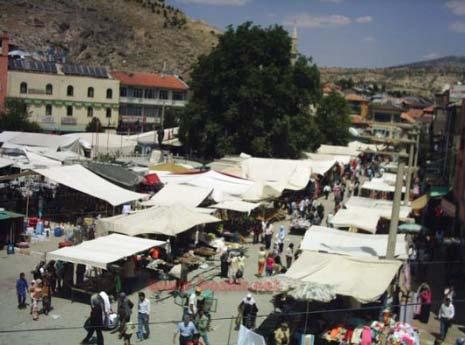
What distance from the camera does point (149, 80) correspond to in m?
66.2

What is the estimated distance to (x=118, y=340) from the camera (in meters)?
12.4

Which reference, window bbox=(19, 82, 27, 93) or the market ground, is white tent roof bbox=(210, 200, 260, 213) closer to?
the market ground

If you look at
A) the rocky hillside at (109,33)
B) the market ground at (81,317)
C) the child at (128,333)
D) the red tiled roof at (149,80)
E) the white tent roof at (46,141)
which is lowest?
the market ground at (81,317)

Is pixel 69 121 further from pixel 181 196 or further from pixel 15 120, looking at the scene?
pixel 181 196

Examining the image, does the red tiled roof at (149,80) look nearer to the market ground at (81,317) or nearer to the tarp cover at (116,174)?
the tarp cover at (116,174)

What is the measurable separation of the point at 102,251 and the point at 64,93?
45.5m

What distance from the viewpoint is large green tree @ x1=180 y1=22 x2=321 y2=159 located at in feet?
131

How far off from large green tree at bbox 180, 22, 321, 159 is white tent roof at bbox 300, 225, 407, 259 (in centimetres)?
2203

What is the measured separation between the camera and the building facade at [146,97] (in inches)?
2499

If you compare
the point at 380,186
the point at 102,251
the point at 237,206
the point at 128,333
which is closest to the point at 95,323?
the point at 128,333

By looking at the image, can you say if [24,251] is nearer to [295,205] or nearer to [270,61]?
[295,205]

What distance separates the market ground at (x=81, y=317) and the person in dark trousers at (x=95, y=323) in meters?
0.32

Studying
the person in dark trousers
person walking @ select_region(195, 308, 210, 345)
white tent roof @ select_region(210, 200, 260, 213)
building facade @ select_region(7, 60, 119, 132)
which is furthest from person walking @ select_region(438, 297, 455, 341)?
building facade @ select_region(7, 60, 119, 132)

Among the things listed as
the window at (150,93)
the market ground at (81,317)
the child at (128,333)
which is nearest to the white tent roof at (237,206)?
the market ground at (81,317)
